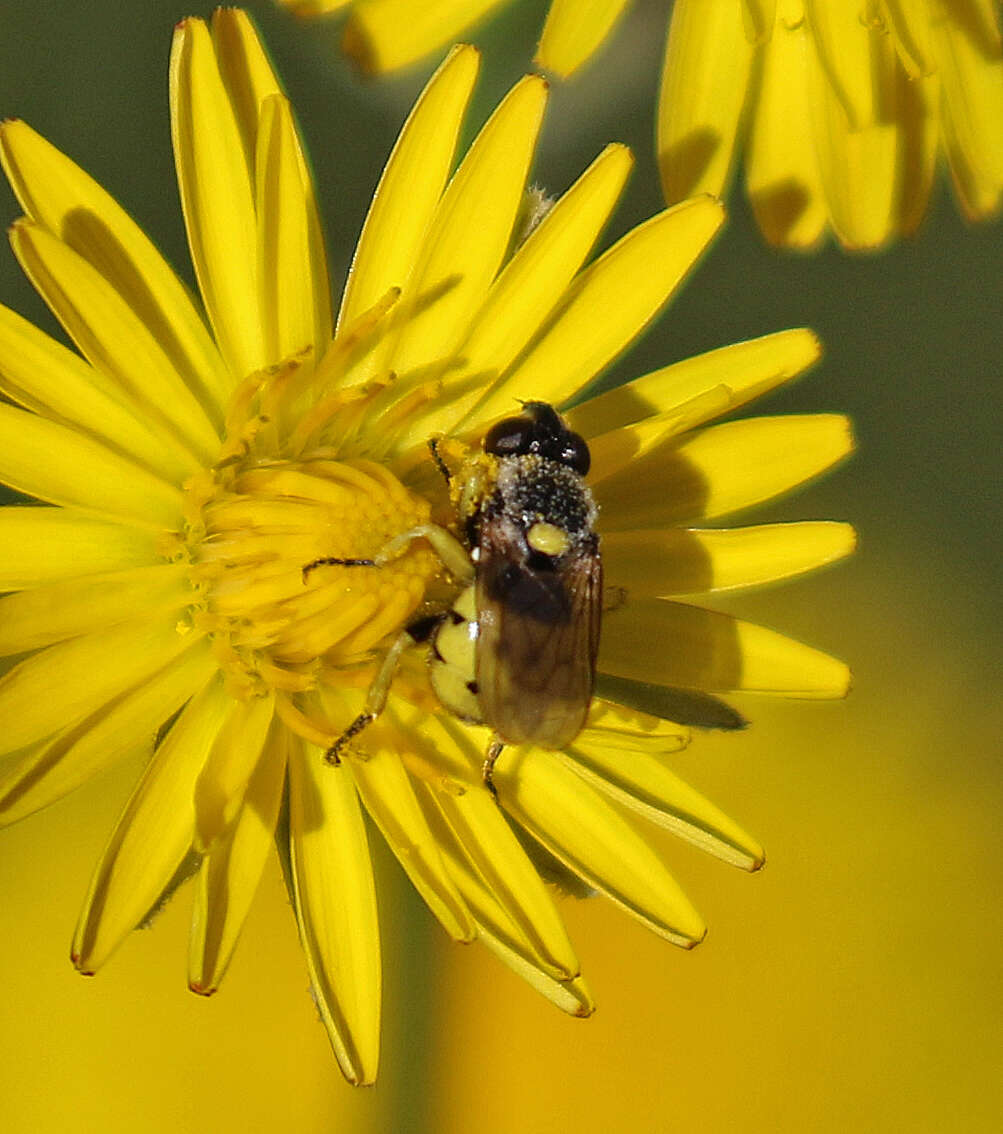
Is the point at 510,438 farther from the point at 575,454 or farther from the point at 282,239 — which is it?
the point at 282,239

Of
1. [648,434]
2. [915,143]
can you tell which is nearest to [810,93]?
[915,143]

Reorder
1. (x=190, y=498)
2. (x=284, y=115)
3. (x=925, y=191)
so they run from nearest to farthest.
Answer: (x=284, y=115) < (x=190, y=498) < (x=925, y=191)

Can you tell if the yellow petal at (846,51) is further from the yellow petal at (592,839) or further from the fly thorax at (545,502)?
the yellow petal at (592,839)

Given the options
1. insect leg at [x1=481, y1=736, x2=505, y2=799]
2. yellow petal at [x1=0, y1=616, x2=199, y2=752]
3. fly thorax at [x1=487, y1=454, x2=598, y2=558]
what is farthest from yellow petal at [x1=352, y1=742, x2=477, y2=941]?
fly thorax at [x1=487, y1=454, x2=598, y2=558]

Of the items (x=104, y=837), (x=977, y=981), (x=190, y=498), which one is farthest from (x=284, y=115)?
(x=977, y=981)

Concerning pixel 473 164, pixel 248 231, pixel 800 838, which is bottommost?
pixel 800 838

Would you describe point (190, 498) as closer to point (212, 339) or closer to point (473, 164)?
point (212, 339)

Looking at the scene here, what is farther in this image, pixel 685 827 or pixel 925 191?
pixel 925 191
